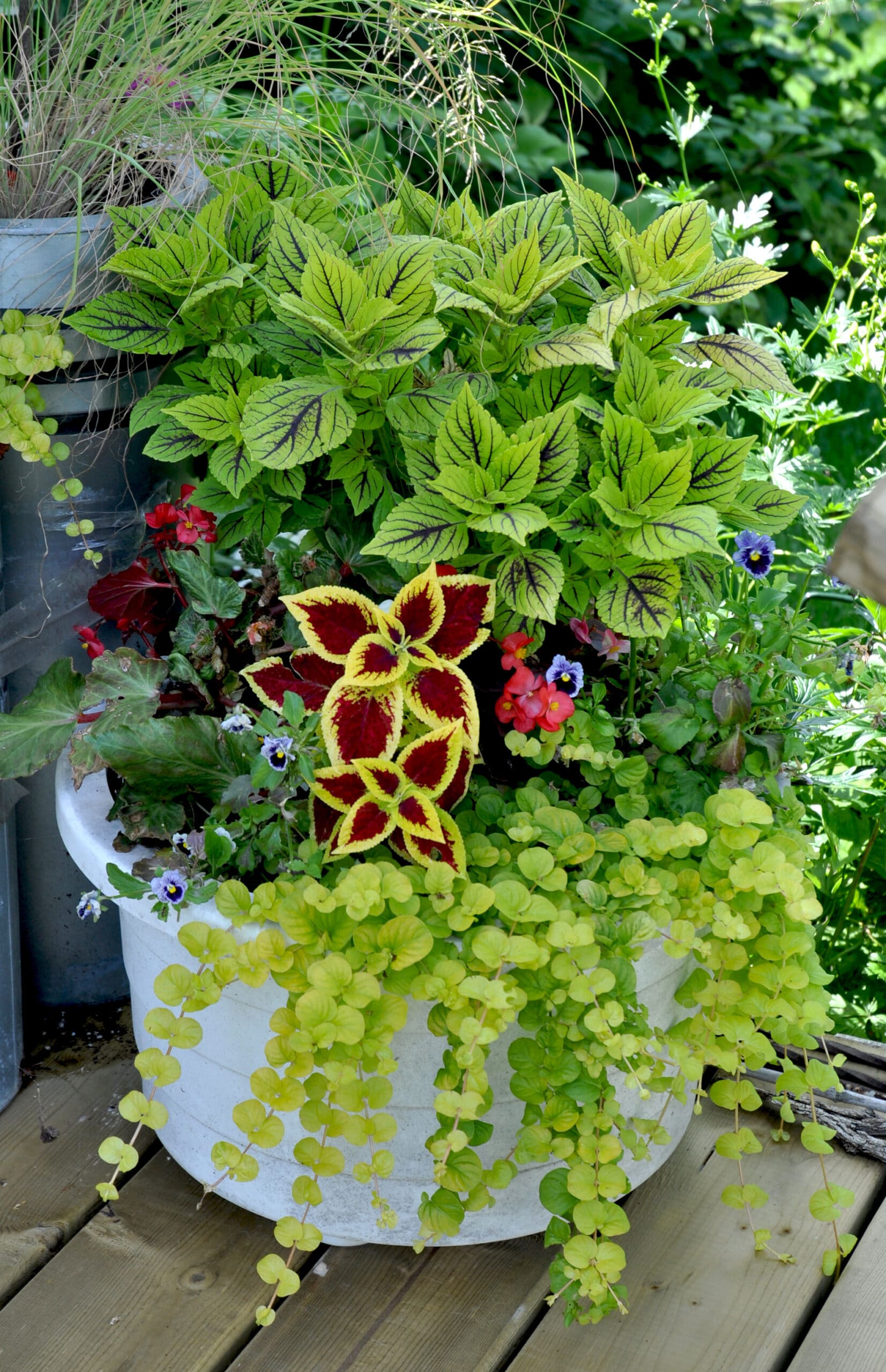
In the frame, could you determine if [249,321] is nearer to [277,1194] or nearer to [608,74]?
[277,1194]

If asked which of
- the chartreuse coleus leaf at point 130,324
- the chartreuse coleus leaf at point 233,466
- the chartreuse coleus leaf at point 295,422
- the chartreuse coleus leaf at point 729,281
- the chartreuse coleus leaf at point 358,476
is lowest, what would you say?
the chartreuse coleus leaf at point 358,476

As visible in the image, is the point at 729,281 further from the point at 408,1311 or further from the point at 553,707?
the point at 408,1311

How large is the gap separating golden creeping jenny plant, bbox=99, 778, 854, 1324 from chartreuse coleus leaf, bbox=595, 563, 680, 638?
6.1 inches

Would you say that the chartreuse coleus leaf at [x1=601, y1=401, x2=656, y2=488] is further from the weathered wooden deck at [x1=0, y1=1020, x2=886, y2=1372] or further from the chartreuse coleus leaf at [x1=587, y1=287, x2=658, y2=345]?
the weathered wooden deck at [x1=0, y1=1020, x2=886, y2=1372]

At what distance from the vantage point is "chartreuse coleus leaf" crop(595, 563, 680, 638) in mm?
1059

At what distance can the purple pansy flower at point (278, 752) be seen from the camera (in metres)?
1.01

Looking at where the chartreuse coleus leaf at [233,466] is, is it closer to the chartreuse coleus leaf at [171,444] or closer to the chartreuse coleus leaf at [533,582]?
the chartreuse coleus leaf at [171,444]

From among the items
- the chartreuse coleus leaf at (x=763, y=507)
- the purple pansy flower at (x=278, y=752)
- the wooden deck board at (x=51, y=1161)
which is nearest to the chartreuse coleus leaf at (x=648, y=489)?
the chartreuse coleus leaf at (x=763, y=507)

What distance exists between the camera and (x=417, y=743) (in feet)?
3.41

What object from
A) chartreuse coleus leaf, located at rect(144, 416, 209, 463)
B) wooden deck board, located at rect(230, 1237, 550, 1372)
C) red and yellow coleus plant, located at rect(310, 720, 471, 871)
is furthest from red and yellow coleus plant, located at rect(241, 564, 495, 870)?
wooden deck board, located at rect(230, 1237, 550, 1372)

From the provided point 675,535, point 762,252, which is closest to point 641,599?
point 675,535

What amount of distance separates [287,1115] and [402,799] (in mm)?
329

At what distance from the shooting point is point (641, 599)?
108cm

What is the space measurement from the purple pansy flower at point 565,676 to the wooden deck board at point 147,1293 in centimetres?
61
